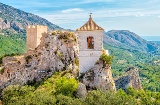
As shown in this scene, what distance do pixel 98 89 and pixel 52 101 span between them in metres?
7.63

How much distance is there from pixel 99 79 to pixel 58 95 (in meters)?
6.92

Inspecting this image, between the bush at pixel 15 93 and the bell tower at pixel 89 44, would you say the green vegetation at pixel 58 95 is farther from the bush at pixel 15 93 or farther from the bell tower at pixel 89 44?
the bell tower at pixel 89 44

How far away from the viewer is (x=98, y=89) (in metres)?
44.9

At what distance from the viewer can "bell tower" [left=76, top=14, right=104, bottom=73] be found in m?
46.8

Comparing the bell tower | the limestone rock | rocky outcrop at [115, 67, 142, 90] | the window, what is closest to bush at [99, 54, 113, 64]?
the bell tower

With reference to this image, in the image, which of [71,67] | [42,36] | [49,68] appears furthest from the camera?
[42,36]

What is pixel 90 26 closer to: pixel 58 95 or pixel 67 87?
pixel 67 87

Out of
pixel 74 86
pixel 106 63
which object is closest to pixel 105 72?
pixel 106 63

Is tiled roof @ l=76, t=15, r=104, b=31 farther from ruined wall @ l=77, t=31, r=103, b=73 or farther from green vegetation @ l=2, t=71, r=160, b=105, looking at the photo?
green vegetation @ l=2, t=71, r=160, b=105

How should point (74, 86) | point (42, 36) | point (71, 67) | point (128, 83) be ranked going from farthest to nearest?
point (128, 83) < point (42, 36) < point (71, 67) < point (74, 86)

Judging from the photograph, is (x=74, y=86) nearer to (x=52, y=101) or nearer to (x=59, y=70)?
(x=52, y=101)

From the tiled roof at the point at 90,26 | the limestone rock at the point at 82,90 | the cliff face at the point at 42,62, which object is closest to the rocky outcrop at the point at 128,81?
the cliff face at the point at 42,62

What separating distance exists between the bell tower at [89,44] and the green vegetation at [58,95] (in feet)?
10.8

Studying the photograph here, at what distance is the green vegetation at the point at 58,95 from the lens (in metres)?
40.9
